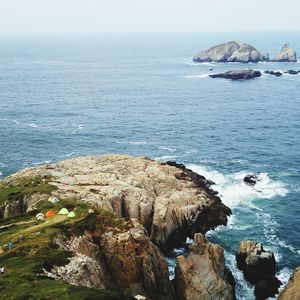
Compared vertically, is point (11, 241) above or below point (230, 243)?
above

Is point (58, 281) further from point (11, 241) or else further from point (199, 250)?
point (199, 250)

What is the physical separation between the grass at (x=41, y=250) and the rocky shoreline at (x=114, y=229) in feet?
0.43

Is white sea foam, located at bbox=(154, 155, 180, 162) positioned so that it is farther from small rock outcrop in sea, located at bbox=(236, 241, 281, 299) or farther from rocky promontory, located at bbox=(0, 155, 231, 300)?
small rock outcrop in sea, located at bbox=(236, 241, 281, 299)

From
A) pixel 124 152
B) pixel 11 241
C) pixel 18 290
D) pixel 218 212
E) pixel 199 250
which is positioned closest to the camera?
pixel 18 290

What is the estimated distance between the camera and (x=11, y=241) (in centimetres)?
6556

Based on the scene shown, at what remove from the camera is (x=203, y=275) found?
69812 mm

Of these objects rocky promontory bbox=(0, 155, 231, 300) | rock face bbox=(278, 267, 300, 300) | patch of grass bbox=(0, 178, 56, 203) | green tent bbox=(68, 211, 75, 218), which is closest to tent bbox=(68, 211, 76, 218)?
green tent bbox=(68, 211, 75, 218)

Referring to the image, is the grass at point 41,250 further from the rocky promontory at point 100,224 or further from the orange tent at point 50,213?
the orange tent at point 50,213

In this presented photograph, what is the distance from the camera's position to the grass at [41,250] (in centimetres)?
4812

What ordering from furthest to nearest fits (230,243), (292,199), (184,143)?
(184,143), (292,199), (230,243)

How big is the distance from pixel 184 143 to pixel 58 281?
96.5 m

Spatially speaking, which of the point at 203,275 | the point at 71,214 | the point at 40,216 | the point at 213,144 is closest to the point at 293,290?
the point at 203,275

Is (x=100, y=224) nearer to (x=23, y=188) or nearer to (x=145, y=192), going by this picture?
(x=145, y=192)

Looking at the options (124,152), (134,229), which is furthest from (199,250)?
(124,152)
